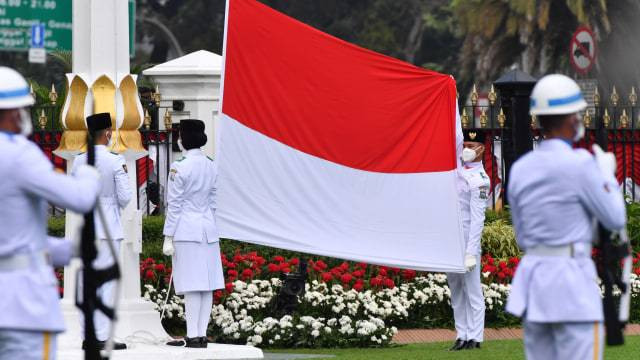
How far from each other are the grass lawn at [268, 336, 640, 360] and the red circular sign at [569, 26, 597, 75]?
8.63 meters

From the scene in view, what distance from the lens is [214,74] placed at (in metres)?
17.5

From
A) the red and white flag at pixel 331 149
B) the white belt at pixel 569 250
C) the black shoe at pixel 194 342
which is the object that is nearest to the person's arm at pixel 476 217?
the red and white flag at pixel 331 149

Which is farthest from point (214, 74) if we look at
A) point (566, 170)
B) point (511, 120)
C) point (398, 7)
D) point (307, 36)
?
point (398, 7)

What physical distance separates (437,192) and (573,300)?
6.01 metres

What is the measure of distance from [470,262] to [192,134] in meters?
2.51

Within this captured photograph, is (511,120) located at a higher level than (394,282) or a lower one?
higher

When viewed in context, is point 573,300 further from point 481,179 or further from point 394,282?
point 394,282

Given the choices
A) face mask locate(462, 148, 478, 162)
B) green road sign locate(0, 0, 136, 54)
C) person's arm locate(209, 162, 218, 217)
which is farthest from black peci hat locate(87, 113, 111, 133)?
green road sign locate(0, 0, 136, 54)

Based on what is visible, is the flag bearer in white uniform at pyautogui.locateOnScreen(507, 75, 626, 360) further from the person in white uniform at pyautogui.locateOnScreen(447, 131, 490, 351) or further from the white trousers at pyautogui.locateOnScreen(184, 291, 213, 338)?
the white trousers at pyautogui.locateOnScreen(184, 291, 213, 338)

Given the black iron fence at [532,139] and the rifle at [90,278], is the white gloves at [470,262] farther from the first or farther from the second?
the rifle at [90,278]

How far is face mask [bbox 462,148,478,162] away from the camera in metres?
13.5

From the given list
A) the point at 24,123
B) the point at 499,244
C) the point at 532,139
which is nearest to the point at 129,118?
the point at 499,244

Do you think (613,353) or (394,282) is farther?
(394,282)

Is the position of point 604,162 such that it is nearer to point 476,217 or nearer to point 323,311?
point 476,217
